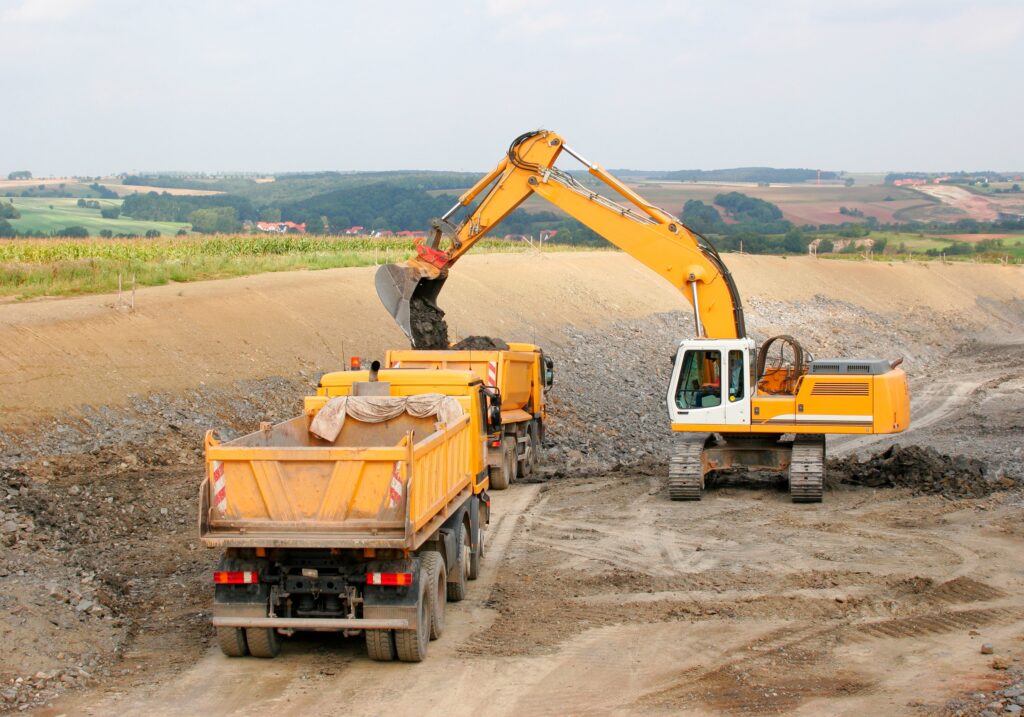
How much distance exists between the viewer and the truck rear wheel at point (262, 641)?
33.5ft

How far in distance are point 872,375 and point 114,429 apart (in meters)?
12.0

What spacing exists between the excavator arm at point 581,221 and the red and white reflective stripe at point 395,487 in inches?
385

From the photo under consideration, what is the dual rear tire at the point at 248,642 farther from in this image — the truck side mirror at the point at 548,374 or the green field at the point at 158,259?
the green field at the point at 158,259

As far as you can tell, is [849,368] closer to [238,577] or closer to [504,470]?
[504,470]

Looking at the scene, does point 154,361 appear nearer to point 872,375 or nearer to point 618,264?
point 872,375

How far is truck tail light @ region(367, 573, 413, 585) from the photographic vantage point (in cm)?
1002

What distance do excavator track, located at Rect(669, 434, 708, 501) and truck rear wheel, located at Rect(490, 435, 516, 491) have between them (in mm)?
2852

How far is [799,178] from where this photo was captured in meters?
177

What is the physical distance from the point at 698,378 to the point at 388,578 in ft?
31.8

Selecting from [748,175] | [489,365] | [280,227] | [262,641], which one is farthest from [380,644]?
[748,175]

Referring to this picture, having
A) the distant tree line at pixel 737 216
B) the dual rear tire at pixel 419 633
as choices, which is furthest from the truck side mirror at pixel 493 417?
the distant tree line at pixel 737 216

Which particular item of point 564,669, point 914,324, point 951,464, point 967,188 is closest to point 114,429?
point 564,669

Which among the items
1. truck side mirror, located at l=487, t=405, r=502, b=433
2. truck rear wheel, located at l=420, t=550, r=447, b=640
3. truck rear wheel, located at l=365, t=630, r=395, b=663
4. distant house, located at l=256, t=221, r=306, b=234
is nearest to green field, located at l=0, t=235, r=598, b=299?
truck side mirror, located at l=487, t=405, r=502, b=433

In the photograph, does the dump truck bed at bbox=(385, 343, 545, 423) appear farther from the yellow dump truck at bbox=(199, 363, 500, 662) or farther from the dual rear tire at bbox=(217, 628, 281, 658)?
the dual rear tire at bbox=(217, 628, 281, 658)
